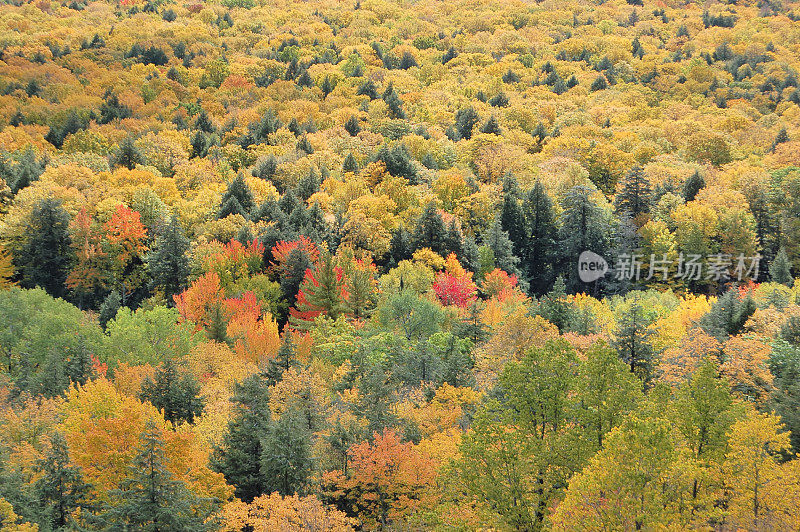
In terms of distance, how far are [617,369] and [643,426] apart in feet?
21.8

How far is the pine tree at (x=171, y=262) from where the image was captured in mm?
89500

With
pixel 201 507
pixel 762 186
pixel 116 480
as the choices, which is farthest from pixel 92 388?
pixel 762 186

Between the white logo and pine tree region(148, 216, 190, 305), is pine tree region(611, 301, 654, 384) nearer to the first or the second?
the white logo

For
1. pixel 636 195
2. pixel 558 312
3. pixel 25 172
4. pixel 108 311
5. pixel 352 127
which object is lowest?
pixel 108 311

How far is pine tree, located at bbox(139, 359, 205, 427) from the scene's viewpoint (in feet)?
169

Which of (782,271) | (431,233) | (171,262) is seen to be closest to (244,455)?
(171,262)

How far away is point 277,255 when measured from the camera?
8794 centimetres

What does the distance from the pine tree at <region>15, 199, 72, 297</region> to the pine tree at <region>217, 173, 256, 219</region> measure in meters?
→ 18.8

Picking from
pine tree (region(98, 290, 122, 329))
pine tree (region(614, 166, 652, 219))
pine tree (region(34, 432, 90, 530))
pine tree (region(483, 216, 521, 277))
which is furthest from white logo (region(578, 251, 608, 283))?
pine tree (region(34, 432, 90, 530))

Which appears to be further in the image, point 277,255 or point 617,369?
point 277,255

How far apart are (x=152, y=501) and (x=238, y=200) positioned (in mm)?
73022

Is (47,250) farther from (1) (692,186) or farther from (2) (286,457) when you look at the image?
(1) (692,186)

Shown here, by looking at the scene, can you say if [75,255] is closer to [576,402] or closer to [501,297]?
[501,297]

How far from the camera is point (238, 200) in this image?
342ft
